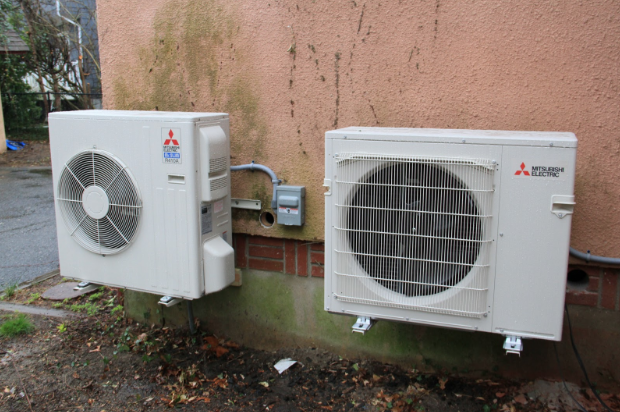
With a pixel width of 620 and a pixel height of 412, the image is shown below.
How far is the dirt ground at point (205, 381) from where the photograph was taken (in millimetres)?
2750

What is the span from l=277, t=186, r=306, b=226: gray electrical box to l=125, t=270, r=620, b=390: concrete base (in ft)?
1.31

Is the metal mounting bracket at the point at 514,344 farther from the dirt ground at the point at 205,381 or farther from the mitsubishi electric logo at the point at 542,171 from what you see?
the mitsubishi electric logo at the point at 542,171

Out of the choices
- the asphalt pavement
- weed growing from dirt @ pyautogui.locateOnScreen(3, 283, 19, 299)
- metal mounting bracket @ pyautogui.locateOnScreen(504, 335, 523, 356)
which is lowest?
weed growing from dirt @ pyautogui.locateOnScreen(3, 283, 19, 299)

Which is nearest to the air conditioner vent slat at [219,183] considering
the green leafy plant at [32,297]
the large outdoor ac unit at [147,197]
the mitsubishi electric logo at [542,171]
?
the large outdoor ac unit at [147,197]

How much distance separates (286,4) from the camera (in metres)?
2.90

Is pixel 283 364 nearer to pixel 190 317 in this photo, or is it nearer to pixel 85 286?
pixel 190 317

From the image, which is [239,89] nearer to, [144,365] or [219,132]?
[219,132]

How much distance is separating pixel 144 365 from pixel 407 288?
171cm

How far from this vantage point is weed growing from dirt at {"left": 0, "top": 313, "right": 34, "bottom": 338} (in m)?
3.54

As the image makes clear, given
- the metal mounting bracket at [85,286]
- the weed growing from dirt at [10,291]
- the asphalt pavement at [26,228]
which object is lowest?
the weed growing from dirt at [10,291]

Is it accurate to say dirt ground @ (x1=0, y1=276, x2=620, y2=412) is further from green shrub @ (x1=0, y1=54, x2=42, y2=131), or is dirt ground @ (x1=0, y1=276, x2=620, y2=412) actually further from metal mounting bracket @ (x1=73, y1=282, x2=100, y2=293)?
green shrub @ (x1=0, y1=54, x2=42, y2=131)

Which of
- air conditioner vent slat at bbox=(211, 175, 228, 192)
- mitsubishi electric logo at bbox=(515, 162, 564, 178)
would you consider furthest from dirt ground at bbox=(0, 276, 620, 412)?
mitsubishi electric logo at bbox=(515, 162, 564, 178)

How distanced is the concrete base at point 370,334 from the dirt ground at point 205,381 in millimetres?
63

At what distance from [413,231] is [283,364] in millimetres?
1286
